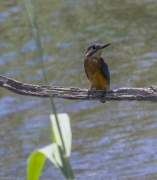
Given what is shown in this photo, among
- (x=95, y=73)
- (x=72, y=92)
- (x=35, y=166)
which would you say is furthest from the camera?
(x=95, y=73)

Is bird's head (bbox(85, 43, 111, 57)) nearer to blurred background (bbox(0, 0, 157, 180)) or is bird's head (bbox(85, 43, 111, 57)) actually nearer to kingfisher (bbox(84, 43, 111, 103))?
kingfisher (bbox(84, 43, 111, 103))

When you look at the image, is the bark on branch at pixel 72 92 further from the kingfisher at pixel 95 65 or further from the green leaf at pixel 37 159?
the green leaf at pixel 37 159

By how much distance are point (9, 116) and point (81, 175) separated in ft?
5.52

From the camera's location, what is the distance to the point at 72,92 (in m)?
3.10

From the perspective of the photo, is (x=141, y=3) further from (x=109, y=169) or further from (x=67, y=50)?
(x=109, y=169)

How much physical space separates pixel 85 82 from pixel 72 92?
14.3 feet

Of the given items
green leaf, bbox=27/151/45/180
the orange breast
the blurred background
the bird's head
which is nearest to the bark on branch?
the orange breast

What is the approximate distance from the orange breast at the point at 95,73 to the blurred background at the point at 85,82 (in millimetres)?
1575

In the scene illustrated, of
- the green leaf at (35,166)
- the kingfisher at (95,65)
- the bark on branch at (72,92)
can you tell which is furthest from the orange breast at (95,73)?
the green leaf at (35,166)

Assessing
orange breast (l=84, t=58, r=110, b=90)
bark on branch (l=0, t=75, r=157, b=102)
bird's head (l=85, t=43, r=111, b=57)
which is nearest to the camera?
bark on branch (l=0, t=75, r=157, b=102)

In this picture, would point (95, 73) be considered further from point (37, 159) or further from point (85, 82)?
point (85, 82)

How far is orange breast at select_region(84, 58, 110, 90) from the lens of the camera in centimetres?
394

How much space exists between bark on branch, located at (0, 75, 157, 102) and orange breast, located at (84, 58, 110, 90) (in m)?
0.73

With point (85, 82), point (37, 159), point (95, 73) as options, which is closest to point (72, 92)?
point (95, 73)
